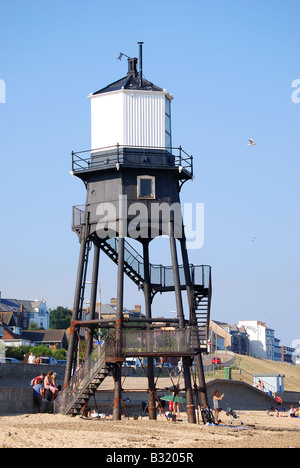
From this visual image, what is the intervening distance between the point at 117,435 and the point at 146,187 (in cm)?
1398

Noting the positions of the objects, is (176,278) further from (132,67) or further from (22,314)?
(22,314)

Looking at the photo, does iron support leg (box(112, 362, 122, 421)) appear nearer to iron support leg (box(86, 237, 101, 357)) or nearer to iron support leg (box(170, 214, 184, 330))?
iron support leg (box(170, 214, 184, 330))

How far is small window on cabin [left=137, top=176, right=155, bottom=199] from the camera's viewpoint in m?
35.3

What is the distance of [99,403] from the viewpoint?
4284 cm

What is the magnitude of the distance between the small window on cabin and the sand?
33.0 feet

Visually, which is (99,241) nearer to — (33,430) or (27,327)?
(33,430)

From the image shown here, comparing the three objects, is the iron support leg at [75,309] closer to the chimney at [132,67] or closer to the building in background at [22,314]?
the chimney at [132,67]

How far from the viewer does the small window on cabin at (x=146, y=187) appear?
116 feet

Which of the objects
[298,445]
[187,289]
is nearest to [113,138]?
[187,289]

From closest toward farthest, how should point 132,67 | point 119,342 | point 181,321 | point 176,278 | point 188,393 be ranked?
point 119,342, point 188,393, point 181,321, point 176,278, point 132,67

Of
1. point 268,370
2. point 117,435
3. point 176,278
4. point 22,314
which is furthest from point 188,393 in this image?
point 22,314

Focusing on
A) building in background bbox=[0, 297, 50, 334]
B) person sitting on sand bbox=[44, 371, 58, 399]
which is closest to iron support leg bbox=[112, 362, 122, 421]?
person sitting on sand bbox=[44, 371, 58, 399]

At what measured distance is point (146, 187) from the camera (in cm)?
3547

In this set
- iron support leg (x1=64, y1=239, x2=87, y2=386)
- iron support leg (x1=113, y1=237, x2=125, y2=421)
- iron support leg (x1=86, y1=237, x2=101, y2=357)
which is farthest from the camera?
iron support leg (x1=86, y1=237, x2=101, y2=357)
